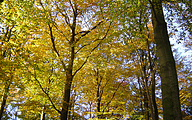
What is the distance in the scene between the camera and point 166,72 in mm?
3904

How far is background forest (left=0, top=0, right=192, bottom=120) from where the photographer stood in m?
5.54

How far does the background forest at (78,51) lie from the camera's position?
5539 mm

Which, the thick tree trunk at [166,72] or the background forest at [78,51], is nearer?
the thick tree trunk at [166,72]

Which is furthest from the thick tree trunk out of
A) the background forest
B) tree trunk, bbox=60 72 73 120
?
tree trunk, bbox=60 72 73 120

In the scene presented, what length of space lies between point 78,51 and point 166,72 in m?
6.63

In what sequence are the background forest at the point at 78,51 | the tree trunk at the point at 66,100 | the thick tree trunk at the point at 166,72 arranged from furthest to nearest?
1. the tree trunk at the point at 66,100
2. the background forest at the point at 78,51
3. the thick tree trunk at the point at 166,72

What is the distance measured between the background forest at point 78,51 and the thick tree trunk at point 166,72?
4 centimetres

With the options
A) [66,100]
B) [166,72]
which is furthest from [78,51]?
[166,72]

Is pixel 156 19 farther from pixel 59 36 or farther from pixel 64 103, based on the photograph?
pixel 59 36

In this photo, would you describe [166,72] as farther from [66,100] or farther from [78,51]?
[78,51]

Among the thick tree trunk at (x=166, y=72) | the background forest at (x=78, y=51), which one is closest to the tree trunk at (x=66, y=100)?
the background forest at (x=78, y=51)

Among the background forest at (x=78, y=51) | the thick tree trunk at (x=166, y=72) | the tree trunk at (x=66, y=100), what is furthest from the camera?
the tree trunk at (x=66, y=100)

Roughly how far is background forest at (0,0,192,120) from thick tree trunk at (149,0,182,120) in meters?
0.04

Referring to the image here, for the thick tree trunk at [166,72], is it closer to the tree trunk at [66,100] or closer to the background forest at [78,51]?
the background forest at [78,51]
